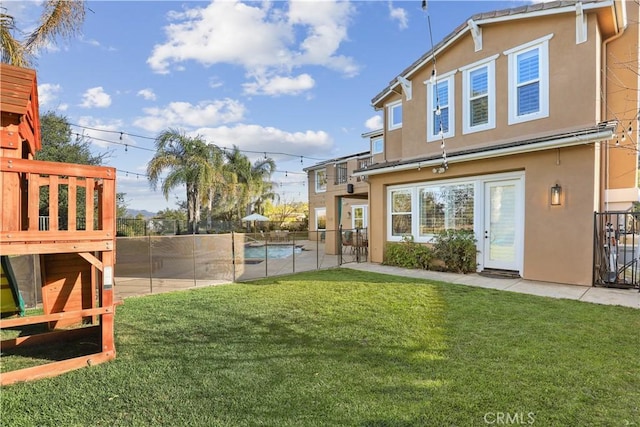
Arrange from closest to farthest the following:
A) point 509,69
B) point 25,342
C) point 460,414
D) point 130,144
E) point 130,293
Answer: point 460,414
point 25,342
point 130,293
point 509,69
point 130,144

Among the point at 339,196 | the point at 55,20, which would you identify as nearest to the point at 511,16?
the point at 339,196

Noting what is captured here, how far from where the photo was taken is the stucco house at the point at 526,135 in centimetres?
705

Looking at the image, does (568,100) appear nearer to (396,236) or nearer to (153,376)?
(396,236)

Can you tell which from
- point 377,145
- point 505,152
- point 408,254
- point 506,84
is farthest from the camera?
point 377,145

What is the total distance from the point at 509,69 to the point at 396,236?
18.0 ft

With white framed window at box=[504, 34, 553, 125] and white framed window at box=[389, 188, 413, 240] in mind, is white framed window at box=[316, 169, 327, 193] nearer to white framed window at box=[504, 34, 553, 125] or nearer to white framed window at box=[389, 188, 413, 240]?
white framed window at box=[389, 188, 413, 240]

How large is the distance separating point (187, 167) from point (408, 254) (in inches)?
550

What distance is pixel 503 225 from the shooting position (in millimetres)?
8461

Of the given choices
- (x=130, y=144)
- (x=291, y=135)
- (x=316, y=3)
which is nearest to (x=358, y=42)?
(x=316, y=3)

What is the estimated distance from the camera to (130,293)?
282 inches

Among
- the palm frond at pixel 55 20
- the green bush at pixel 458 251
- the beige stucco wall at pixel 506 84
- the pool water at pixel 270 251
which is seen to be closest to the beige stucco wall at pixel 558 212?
the beige stucco wall at pixel 506 84

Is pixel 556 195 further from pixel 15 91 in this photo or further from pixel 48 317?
pixel 15 91

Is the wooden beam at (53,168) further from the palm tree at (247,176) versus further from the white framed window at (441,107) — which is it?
the palm tree at (247,176)

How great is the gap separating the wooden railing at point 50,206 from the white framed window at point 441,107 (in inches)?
329
